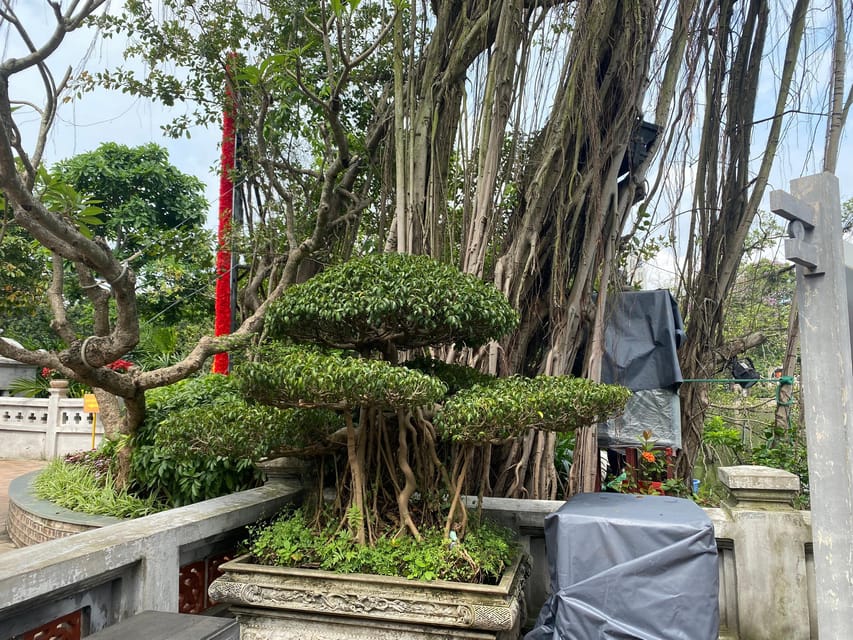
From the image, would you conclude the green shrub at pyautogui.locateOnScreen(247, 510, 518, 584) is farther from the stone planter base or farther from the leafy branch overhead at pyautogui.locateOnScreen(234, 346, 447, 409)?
the stone planter base

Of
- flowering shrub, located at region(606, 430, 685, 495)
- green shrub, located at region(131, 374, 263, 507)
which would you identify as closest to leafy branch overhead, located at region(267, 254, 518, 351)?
green shrub, located at region(131, 374, 263, 507)

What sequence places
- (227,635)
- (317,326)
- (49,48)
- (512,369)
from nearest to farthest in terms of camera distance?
(227,635), (49,48), (317,326), (512,369)

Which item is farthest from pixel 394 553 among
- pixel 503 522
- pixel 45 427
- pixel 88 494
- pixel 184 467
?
pixel 45 427

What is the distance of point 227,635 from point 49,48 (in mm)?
2541

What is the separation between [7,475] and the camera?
9.59 metres

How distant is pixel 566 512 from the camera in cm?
251

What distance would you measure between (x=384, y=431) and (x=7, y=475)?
31.8ft

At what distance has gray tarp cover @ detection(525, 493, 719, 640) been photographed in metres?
2.24

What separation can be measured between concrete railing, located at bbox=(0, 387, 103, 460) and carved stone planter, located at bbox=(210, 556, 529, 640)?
991cm

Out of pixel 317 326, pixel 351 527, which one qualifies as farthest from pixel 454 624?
pixel 317 326

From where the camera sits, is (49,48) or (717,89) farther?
(717,89)

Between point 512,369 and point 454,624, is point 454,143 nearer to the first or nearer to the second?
point 512,369

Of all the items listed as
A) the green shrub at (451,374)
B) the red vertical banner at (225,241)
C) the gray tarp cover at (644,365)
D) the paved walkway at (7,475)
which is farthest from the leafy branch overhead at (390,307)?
the paved walkway at (7,475)

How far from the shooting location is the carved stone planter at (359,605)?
2363 mm
